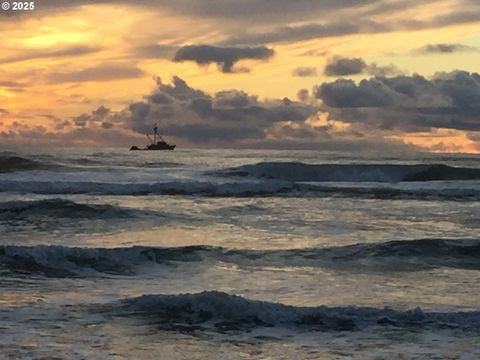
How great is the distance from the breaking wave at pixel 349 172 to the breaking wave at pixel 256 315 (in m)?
36.0

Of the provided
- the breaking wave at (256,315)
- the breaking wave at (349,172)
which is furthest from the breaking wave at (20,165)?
the breaking wave at (256,315)

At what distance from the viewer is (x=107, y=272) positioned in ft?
43.1

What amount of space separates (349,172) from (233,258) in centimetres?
3432

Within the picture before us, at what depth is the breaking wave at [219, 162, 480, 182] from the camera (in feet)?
155

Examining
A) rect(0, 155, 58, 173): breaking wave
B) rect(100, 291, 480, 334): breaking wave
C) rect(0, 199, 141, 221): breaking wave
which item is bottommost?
rect(100, 291, 480, 334): breaking wave

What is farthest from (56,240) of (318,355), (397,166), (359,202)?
(397,166)

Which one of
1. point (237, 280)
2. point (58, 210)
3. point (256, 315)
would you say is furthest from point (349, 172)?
point (256, 315)

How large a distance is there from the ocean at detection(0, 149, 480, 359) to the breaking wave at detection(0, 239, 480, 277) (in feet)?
0.13

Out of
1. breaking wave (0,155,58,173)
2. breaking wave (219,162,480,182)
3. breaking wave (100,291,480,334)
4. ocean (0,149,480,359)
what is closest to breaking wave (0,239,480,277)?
ocean (0,149,480,359)

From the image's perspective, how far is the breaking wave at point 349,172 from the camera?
155 ft

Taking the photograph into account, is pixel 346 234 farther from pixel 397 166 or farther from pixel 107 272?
pixel 397 166

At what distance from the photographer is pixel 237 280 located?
1236cm

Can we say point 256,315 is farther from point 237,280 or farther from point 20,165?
point 20,165

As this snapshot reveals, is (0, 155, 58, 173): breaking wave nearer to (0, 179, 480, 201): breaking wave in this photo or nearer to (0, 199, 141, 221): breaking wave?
(0, 179, 480, 201): breaking wave
